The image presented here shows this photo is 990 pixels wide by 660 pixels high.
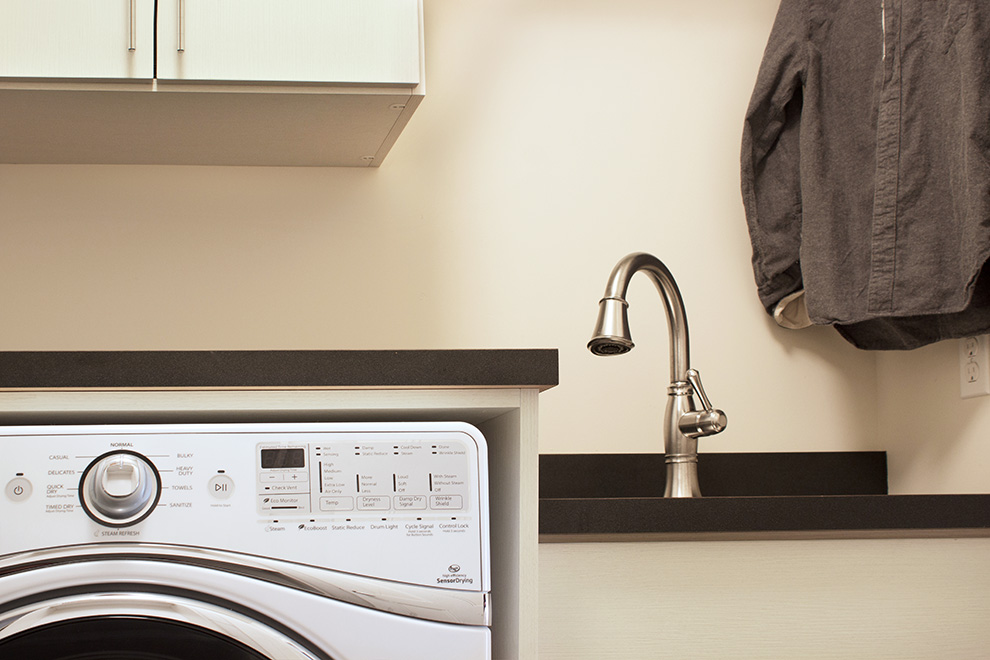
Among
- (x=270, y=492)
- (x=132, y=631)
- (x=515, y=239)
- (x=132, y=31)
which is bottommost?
(x=132, y=631)

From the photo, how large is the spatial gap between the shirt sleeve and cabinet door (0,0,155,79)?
1.08 meters

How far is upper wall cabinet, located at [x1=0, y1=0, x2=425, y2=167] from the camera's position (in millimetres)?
1172

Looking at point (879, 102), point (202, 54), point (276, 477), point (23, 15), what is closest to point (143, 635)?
point (276, 477)

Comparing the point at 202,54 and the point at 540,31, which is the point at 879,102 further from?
the point at 202,54

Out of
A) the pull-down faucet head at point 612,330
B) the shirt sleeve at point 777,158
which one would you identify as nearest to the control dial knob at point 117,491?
the pull-down faucet head at point 612,330

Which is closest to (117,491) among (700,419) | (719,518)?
(719,518)

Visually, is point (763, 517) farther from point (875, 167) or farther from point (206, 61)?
point (206, 61)

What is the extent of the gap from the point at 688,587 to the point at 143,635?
56cm

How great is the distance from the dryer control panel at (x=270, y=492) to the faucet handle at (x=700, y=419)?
0.52 m

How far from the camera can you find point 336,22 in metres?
1.22

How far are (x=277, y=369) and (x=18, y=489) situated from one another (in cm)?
25

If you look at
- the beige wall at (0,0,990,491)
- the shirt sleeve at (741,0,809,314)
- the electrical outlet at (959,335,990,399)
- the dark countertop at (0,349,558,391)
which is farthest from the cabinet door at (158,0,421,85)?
the electrical outlet at (959,335,990,399)

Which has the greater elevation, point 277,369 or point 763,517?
point 277,369

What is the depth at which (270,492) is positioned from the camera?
75 centimetres
